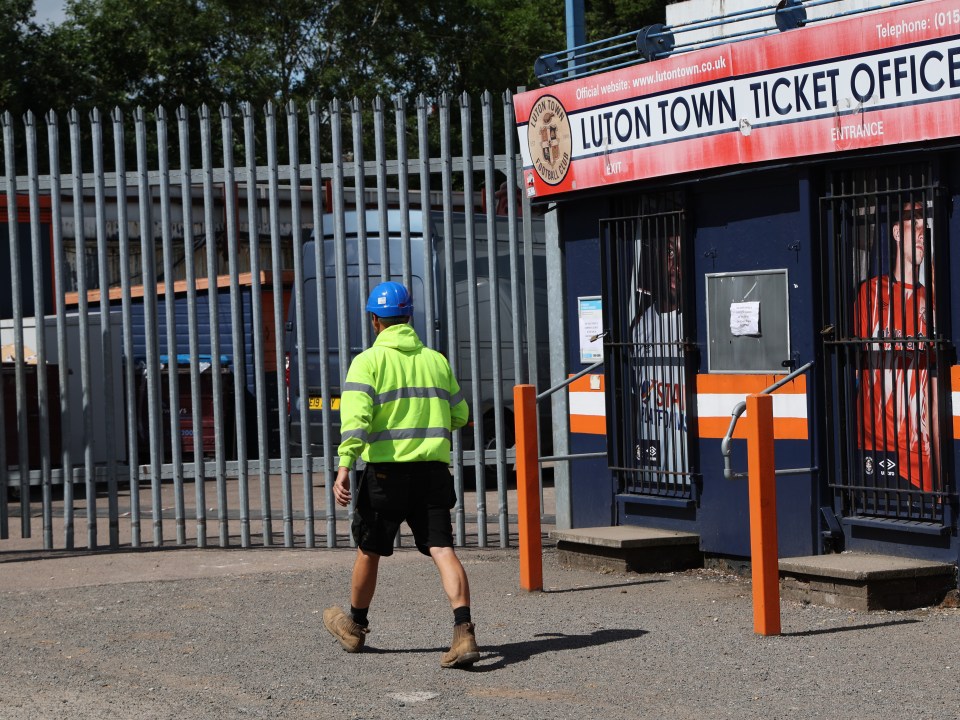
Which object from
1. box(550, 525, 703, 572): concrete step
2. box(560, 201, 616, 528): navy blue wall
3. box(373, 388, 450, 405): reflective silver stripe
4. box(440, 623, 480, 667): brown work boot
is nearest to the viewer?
box(440, 623, 480, 667): brown work boot

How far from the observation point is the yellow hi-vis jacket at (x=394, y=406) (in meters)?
6.46

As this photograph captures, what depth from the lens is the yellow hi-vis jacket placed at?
646 centimetres

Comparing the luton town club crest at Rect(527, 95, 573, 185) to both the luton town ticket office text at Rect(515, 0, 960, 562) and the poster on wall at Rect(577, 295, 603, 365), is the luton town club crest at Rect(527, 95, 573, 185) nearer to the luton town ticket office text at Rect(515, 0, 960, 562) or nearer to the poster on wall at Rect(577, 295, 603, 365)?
the luton town ticket office text at Rect(515, 0, 960, 562)

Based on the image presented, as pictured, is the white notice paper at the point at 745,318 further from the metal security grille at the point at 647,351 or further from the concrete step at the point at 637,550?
the concrete step at the point at 637,550

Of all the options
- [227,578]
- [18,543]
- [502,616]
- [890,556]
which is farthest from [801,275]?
[18,543]

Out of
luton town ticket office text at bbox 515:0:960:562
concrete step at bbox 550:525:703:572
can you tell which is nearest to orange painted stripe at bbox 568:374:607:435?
luton town ticket office text at bbox 515:0:960:562

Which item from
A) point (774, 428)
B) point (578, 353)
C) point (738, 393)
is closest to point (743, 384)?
point (738, 393)

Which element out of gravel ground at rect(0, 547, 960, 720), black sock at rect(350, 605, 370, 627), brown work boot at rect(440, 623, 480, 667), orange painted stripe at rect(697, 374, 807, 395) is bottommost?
gravel ground at rect(0, 547, 960, 720)

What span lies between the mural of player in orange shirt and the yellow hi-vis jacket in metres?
2.68

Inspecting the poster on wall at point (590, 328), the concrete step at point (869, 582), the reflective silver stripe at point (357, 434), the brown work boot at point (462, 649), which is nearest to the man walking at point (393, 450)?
the reflective silver stripe at point (357, 434)

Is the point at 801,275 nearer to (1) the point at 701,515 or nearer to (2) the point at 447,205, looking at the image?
(1) the point at 701,515

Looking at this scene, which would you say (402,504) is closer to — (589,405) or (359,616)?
(359,616)

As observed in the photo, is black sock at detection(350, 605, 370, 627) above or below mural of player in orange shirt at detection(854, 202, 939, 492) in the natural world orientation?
below

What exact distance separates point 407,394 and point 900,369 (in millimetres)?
2902
